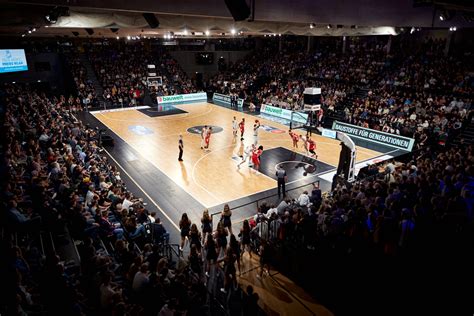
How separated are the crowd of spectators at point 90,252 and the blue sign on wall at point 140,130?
10.4 m

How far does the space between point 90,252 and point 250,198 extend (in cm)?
822

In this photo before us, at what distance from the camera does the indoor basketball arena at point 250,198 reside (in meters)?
6.25

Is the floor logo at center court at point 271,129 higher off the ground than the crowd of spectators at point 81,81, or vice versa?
the crowd of spectators at point 81,81

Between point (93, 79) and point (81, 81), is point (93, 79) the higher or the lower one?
the lower one

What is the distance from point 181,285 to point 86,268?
5.53 feet

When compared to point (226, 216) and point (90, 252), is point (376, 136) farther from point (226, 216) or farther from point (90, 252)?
point (90, 252)

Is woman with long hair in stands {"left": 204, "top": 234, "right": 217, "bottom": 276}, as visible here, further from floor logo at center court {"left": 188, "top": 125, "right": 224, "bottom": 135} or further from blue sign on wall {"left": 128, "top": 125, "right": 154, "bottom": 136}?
blue sign on wall {"left": 128, "top": 125, "right": 154, "bottom": 136}

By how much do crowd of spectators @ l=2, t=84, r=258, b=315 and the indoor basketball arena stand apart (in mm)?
37

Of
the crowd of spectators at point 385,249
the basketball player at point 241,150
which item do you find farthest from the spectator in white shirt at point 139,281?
the basketball player at point 241,150

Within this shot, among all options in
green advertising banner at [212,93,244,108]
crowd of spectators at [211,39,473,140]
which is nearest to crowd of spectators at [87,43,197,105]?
green advertising banner at [212,93,244,108]

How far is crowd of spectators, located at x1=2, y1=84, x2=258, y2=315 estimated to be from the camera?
213 inches

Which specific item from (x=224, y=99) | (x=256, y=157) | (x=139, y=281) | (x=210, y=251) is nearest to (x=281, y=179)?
(x=256, y=157)

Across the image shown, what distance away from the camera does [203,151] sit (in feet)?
64.8

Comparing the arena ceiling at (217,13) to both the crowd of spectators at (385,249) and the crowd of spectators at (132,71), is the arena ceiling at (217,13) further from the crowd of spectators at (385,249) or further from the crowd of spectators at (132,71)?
the crowd of spectators at (132,71)
